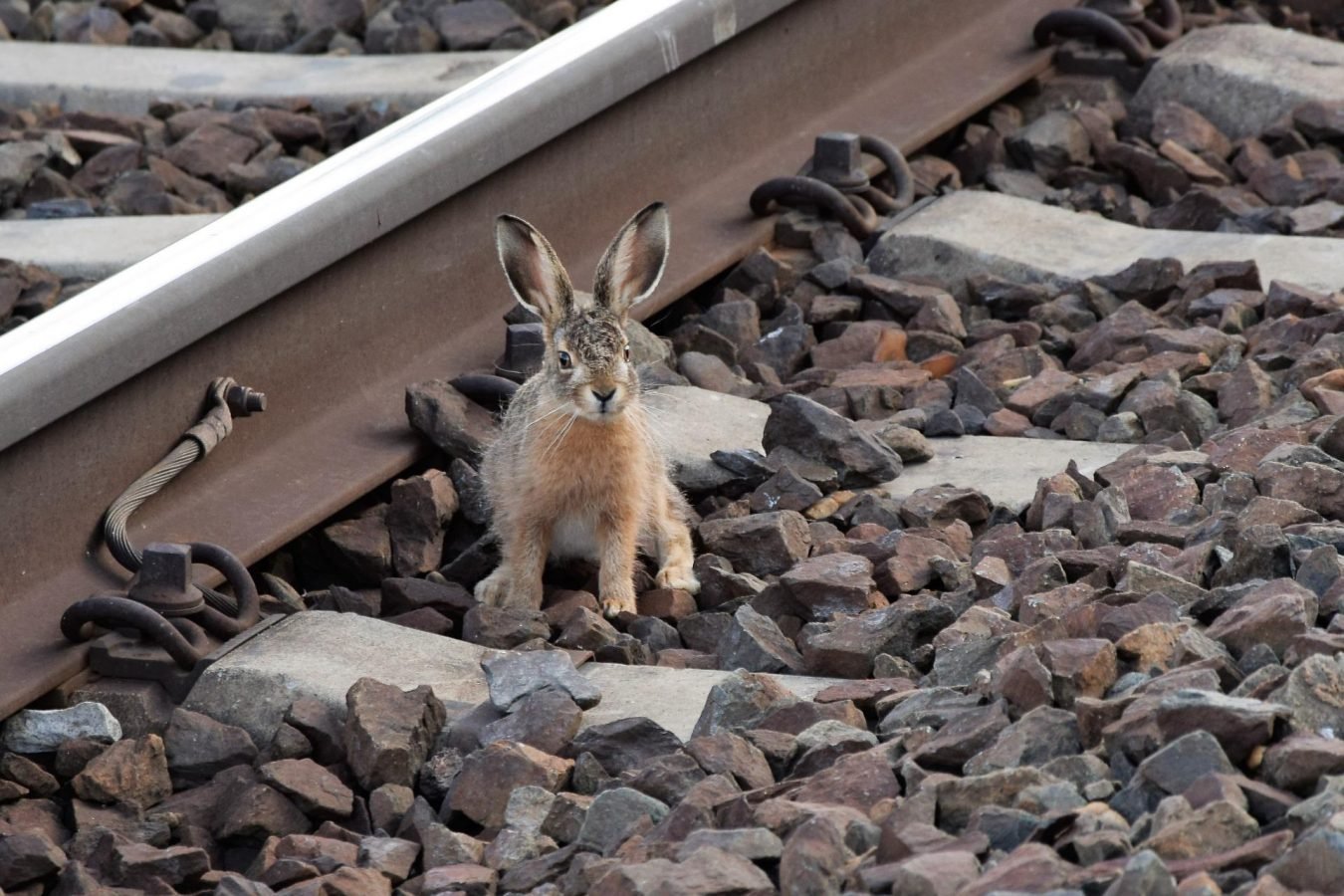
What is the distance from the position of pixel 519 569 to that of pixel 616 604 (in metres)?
0.34

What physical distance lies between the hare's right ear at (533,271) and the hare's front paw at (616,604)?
32.4 inches

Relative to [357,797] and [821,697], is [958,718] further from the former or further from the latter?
[357,797]

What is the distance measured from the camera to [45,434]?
550cm

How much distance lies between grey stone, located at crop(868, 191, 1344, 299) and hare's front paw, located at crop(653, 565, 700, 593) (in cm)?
195

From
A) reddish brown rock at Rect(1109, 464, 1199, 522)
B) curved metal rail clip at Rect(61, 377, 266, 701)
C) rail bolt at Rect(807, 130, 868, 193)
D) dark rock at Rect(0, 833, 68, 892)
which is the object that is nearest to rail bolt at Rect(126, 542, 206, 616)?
curved metal rail clip at Rect(61, 377, 266, 701)

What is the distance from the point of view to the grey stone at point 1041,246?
7.30 meters

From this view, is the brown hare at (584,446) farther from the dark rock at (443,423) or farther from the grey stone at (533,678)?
the grey stone at (533,678)

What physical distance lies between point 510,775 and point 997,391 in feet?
8.89

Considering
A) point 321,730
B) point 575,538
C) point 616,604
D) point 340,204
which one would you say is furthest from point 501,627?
point 340,204

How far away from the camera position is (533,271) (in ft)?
20.4

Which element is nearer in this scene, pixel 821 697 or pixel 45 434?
pixel 821 697

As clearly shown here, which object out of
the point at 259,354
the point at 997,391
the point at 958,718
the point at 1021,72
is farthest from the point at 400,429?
the point at 1021,72

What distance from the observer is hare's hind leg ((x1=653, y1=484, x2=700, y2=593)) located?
598 centimetres

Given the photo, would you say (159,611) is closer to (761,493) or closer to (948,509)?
(761,493)
